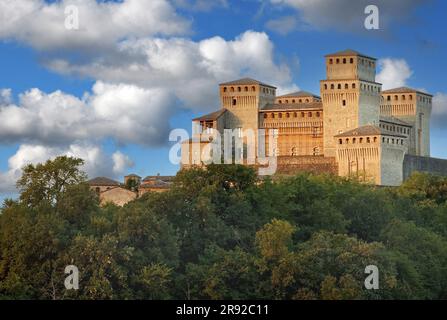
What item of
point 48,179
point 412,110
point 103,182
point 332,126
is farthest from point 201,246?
point 412,110

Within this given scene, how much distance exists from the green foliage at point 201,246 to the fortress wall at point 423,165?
25.1 meters

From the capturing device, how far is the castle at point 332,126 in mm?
72188

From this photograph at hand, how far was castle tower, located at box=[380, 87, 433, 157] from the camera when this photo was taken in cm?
8831

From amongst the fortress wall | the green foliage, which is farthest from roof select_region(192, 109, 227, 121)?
the green foliage

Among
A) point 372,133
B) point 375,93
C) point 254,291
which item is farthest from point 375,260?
point 375,93

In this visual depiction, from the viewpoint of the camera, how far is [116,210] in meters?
44.5

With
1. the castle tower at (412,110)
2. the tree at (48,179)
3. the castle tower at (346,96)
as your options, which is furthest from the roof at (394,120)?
the tree at (48,179)

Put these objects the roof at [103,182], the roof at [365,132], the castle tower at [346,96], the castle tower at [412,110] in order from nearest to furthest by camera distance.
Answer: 1. the roof at [365,132]
2. the castle tower at [346,96]
3. the roof at [103,182]
4. the castle tower at [412,110]

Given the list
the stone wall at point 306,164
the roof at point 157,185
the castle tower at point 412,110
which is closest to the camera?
the roof at point 157,185

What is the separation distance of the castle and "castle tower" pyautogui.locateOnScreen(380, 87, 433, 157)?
307 cm

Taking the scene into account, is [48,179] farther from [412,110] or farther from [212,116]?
[412,110]

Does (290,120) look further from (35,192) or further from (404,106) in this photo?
(35,192)

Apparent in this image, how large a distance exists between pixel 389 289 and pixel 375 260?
123 centimetres

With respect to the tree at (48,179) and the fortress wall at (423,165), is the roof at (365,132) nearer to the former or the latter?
the fortress wall at (423,165)
